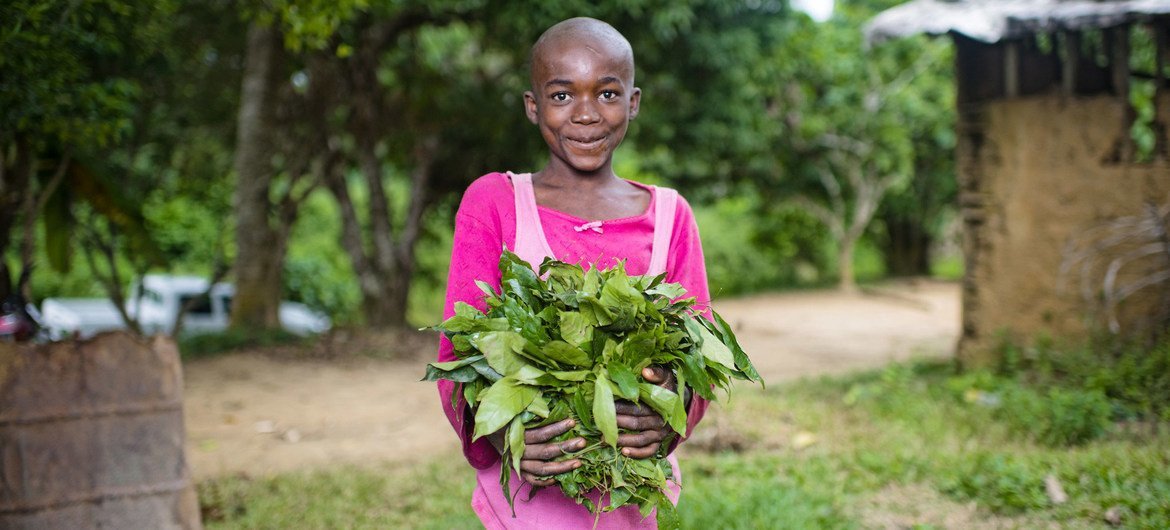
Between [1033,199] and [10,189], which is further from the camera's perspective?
[1033,199]

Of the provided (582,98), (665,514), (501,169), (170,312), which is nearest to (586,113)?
(582,98)

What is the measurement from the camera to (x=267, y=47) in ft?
30.9

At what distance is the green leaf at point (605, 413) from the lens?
1711 millimetres

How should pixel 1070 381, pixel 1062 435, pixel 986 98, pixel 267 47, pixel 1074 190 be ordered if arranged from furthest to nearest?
pixel 267 47, pixel 986 98, pixel 1074 190, pixel 1070 381, pixel 1062 435

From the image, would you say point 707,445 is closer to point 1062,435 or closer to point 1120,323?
point 1062,435

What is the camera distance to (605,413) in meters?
1.71

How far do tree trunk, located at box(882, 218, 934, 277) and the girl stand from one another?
17.9 metres

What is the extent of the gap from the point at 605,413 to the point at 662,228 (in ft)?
1.72

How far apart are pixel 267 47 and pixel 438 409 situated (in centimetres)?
431

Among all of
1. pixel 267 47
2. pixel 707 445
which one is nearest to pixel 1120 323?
A: pixel 707 445

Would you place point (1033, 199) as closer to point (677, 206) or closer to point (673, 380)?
point (677, 206)

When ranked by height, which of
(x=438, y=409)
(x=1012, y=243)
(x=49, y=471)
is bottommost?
(x=438, y=409)

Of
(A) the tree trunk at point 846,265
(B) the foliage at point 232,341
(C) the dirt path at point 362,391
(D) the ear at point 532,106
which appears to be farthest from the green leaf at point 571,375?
(A) the tree trunk at point 846,265

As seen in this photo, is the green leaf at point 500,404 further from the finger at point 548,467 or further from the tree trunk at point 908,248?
the tree trunk at point 908,248
